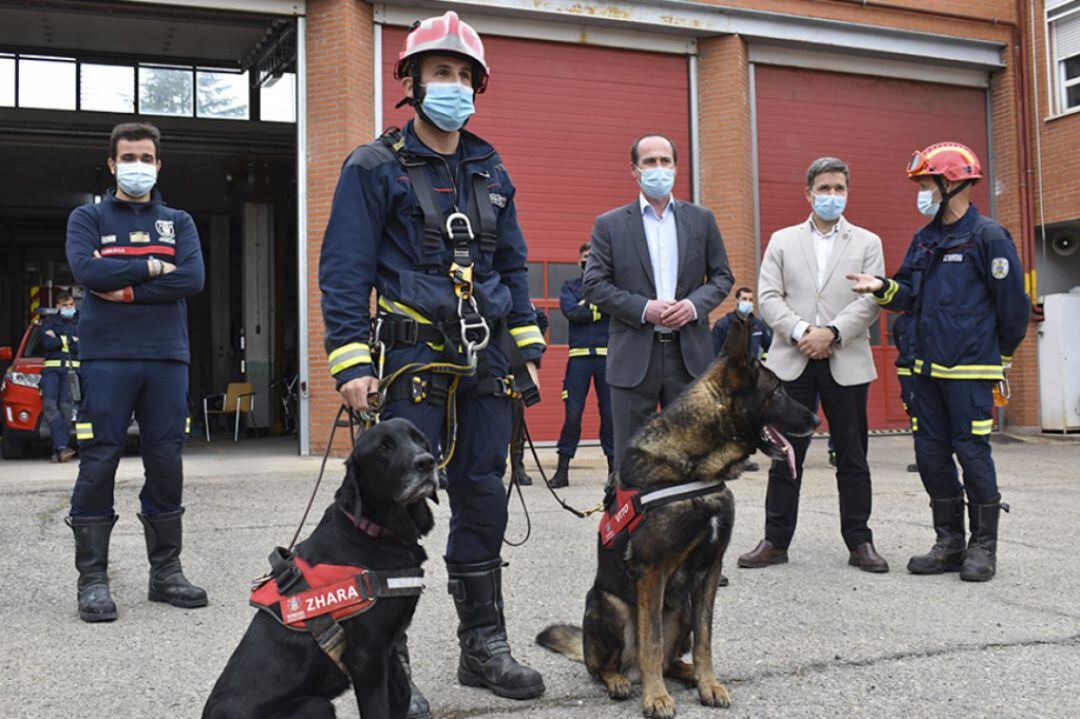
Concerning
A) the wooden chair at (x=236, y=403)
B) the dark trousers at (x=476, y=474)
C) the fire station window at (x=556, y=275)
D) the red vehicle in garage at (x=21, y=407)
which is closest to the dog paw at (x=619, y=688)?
the dark trousers at (x=476, y=474)

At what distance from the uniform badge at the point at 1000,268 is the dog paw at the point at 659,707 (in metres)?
3.15

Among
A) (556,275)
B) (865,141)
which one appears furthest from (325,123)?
(865,141)

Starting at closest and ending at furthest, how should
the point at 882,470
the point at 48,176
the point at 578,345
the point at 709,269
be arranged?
the point at 709,269 → the point at 578,345 → the point at 882,470 → the point at 48,176

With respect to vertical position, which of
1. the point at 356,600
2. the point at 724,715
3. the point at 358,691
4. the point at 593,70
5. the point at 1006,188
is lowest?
the point at 724,715

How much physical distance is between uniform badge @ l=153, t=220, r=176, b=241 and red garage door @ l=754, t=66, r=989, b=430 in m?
9.69

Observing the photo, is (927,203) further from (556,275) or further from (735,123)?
(735,123)

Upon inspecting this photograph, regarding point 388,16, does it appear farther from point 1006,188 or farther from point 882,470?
point 1006,188

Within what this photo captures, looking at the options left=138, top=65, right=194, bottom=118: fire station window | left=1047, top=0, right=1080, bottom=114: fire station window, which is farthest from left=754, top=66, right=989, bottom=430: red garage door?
left=138, top=65, right=194, bottom=118: fire station window

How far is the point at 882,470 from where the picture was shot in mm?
9875

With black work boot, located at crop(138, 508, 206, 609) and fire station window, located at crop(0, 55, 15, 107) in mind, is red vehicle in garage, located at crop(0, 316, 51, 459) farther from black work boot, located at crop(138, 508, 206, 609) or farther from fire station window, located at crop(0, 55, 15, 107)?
black work boot, located at crop(138, 508, 206, 609)

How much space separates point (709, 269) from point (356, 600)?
2969mm

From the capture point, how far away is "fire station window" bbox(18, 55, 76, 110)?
15695 millimetres

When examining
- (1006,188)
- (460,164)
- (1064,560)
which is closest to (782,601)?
(1064,560)

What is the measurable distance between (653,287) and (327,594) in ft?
9.01
